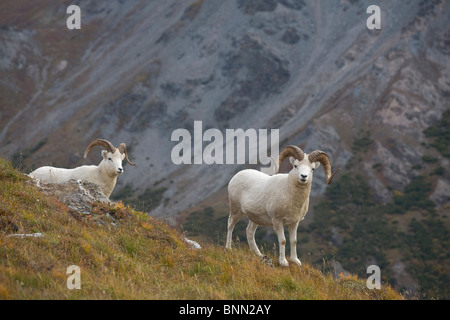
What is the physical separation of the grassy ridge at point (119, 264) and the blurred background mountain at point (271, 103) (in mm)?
58834

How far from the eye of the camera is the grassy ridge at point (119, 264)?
805 centimetres

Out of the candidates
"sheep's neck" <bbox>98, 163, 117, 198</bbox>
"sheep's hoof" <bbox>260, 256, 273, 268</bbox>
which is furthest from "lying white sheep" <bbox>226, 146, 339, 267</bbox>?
"sheep's neck" <bbox>98, 163, 117, 198</bbox>

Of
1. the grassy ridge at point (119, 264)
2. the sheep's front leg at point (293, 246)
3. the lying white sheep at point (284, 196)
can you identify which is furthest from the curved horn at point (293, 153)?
the grassy ridge at point (119, 264)

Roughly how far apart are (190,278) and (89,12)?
178 meters

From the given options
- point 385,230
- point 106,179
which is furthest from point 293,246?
point 385,230

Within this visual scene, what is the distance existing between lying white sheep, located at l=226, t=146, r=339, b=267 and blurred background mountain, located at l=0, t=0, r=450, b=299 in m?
56.4

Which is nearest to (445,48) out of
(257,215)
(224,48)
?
(224,48)

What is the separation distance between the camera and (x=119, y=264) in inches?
368

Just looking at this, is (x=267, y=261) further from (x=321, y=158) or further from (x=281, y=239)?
(x=321, y=158)

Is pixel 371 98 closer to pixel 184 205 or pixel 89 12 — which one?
pixel 184 205

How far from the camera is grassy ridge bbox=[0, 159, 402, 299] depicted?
8.05 m

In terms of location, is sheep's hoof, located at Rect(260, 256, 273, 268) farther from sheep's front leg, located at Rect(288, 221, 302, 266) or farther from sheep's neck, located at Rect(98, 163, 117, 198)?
sheep's neck, located at Rect(98, 163, 117, 198)

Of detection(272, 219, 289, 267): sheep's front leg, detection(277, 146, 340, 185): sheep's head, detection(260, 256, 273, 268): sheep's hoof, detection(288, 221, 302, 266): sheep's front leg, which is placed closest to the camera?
detection(260, 256, 273, 268): sheep's hoof

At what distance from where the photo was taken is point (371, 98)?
105 m
